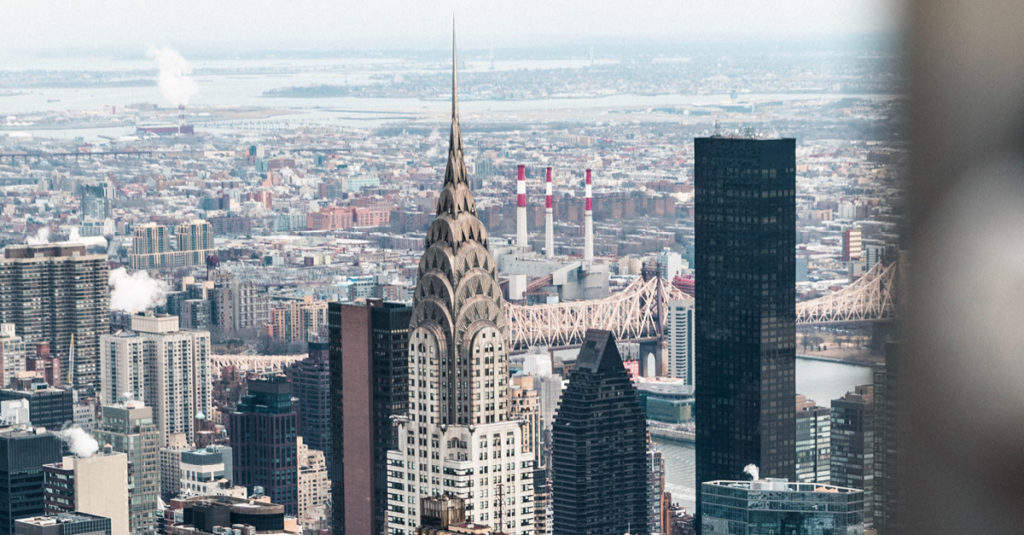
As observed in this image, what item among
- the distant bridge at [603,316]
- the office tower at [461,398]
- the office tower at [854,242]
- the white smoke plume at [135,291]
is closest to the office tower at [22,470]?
the white smoke plume at [135,291]

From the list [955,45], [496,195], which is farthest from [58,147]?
[955,45]

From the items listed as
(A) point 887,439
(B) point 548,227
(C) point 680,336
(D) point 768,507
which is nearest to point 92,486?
(B) point 548,227

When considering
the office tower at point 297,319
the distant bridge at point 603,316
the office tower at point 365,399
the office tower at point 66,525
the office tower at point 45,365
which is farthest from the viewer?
the office tower at point 45,365

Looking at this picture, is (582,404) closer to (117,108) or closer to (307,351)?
(307,351)

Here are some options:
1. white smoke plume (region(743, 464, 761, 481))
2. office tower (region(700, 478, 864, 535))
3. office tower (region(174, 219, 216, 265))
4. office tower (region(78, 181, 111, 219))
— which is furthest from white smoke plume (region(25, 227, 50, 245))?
white smoke plume (region(743, 464, 761, 481))

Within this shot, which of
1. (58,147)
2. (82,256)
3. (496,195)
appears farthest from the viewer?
(82,256)

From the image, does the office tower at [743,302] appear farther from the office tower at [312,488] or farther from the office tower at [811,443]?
the office tower at [312,488]
